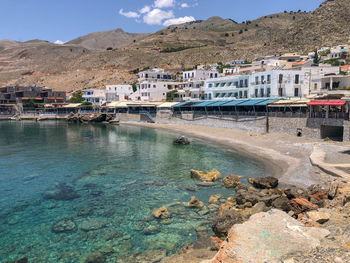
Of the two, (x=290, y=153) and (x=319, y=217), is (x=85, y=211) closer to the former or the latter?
(x=319, y=217)

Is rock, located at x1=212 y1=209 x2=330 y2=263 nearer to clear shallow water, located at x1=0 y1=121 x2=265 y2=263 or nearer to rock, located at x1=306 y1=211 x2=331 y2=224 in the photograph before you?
rock, located at x1=306 y1=211 x2=331 y2=224

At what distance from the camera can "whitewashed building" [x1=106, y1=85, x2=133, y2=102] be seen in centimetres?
10781

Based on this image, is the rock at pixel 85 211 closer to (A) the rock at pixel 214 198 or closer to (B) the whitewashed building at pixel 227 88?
(A) the rock at pixel 214 198

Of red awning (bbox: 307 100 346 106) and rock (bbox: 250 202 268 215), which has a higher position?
red awning (bbox: 307 100 346 106)

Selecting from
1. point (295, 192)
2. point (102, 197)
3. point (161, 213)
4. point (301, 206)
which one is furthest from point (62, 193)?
point (295, 192)

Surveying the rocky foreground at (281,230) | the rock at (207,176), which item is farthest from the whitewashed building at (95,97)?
the rocky foreground at (281,230)

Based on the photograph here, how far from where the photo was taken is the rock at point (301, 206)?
55.7 feet

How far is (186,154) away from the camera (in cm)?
3912

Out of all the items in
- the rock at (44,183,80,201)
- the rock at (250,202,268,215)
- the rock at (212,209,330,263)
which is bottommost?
the rock at (44,183,80,201)

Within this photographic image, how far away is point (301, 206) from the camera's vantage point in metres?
17.3

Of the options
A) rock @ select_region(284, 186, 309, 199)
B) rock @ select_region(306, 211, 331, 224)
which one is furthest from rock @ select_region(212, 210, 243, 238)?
rock @ select_region(284, 186, 309, 199)

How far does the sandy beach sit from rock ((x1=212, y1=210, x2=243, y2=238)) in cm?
1041

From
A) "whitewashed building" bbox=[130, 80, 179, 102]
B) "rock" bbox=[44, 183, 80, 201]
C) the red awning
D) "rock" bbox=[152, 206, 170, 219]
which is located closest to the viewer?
"rock" bbox=[152, 206, 170, 219]

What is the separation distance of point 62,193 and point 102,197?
12.9ft
